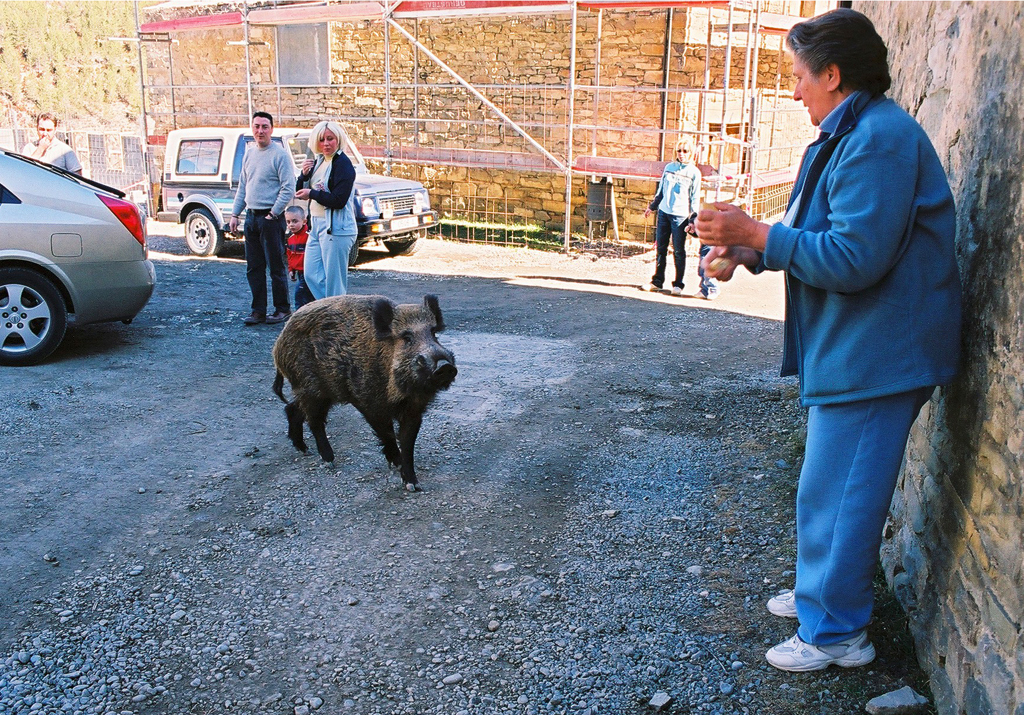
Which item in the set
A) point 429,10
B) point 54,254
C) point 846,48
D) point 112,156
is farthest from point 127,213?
point 112,156

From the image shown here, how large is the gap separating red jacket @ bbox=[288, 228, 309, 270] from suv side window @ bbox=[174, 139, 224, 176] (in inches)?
215

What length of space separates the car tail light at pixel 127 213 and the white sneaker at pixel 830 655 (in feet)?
21.8

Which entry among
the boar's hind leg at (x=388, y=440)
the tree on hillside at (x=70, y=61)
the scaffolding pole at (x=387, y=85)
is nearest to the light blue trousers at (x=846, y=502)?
the boar's hind leg at (x=388, y=440)

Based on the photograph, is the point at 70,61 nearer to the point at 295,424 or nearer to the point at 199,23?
the point at 199,23

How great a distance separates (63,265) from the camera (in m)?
7.28

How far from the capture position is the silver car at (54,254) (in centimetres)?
712

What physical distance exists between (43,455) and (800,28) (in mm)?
4980

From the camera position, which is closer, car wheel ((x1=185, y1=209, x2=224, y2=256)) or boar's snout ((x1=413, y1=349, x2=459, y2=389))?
boar's snout ((x1=413, y1=349, x2=459, y2=389))

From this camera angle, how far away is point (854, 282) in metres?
2.70

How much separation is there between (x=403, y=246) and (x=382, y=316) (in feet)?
30.8

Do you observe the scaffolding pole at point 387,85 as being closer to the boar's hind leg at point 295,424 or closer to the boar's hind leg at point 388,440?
the boar's hind leg at point 295,424

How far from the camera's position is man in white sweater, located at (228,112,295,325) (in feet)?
27.8

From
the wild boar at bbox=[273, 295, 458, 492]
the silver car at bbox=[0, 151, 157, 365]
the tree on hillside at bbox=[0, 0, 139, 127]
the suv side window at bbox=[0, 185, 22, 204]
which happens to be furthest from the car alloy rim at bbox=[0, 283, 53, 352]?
the tree on hillside at bbox=[0, 0, 139, 127]

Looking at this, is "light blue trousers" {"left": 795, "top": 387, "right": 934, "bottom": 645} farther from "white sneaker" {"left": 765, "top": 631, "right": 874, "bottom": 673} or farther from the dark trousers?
the dark trousers
